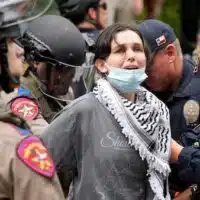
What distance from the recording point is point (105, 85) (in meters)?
4.20

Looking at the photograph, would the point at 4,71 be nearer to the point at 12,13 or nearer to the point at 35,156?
the point at 12,13

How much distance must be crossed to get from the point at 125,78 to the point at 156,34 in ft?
4.02

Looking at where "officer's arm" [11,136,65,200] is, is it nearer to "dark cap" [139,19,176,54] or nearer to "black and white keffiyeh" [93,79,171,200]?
"black and white keffiyeh" [93,79,171,200]

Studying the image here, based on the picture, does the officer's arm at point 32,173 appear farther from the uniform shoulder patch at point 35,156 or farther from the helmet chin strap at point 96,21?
the helmet chin strap at point 96,21

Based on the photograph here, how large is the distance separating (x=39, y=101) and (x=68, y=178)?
1.07 meters

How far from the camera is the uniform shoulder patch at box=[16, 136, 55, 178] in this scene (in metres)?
3.04

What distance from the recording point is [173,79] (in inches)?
206

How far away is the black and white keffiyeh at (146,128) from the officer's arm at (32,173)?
1.03 metres

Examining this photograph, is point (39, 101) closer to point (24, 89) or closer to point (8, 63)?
point (24, 89)

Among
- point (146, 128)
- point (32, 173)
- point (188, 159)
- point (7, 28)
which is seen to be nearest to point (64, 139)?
point (146, 128)

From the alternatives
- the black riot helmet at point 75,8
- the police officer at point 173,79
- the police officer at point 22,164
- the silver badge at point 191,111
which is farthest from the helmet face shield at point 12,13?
the black riot helmet at point 75,8

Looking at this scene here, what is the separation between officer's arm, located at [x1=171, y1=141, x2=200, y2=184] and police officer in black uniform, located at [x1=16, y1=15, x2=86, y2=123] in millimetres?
985

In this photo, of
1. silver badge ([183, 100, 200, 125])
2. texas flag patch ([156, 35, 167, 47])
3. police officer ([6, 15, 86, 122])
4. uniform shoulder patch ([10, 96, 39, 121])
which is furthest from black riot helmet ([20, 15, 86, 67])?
silver badge ([183, 100, 200, 125])

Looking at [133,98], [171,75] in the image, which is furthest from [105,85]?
[171,75]
